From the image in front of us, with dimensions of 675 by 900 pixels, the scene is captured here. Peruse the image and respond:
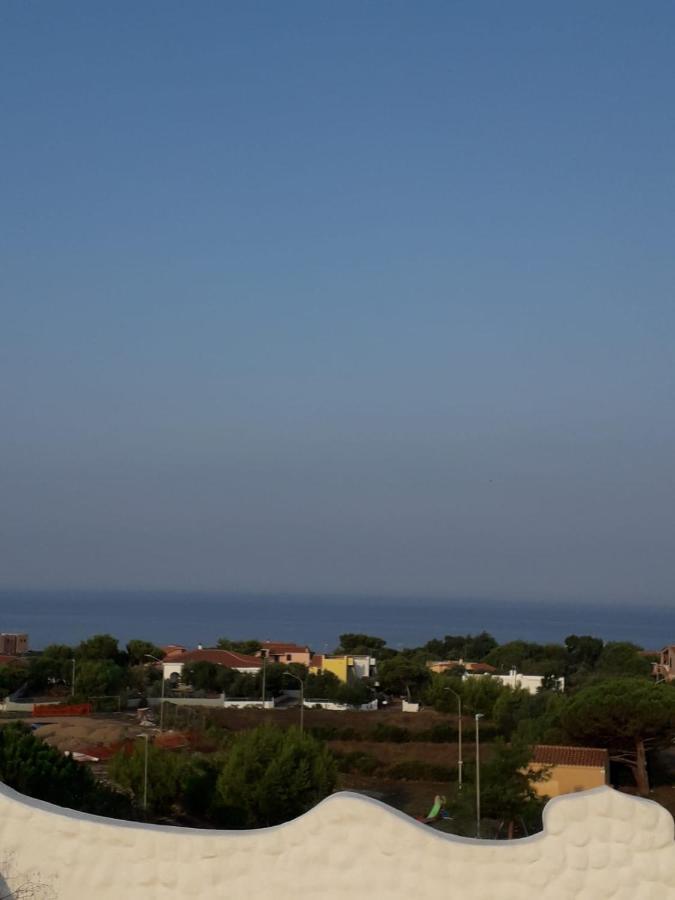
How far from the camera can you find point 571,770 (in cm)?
2944

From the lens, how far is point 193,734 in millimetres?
40875

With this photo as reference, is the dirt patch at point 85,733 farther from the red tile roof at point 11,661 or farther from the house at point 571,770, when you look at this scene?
the red tile roof at point 11,661

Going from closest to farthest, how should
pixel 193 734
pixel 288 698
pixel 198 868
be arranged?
1. pixel 198 868
2. pixel 193 734
3. pixel 288 698

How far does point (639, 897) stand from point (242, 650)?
7445cm

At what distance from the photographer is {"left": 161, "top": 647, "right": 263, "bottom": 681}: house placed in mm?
62000

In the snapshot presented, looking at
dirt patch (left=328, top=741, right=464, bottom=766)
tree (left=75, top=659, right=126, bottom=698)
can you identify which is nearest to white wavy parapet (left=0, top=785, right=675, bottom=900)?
dirt patch (left=328, top=741, right=464, bottom=766)

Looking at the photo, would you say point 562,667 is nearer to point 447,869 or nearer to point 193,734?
point 193,734

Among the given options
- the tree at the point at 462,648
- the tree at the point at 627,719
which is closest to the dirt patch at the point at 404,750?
the tree at the point at 627,719

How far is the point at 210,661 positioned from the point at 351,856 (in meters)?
56.1

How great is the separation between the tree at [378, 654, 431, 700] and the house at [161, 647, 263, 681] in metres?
7.28

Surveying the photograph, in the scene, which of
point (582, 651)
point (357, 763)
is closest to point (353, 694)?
point (357, 763)

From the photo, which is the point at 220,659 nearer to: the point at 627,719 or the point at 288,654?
the point at 288,654

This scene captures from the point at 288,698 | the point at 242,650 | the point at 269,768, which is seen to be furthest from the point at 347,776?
the point at 242,650

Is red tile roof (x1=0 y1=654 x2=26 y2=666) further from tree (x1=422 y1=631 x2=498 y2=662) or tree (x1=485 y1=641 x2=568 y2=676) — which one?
tree (x1=422 y1=631 x2=498 y2=662)
